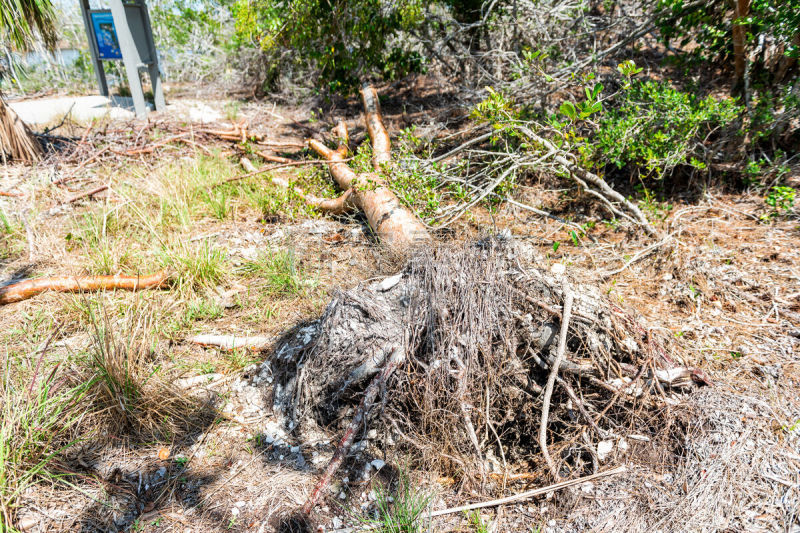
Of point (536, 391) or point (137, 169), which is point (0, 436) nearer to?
point (536, 391)

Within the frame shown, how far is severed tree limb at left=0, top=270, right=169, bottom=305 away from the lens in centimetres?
330

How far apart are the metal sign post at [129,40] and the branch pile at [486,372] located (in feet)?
22.6

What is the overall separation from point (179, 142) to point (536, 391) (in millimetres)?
5900

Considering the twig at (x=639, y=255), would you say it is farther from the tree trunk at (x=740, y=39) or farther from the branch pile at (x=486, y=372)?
the tree trunk at (x=740, y=39)

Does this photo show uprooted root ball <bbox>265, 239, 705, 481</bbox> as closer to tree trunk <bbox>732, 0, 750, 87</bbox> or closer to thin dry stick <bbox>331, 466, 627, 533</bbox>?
thin dry stick <bbox>331, 466, 627, 533</bbox>

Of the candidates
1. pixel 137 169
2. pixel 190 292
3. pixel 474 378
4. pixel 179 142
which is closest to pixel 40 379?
pixel 190 292

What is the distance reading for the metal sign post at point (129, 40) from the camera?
281 inches

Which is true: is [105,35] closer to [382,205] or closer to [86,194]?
[86,194]

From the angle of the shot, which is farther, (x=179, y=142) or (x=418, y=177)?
(x=179, y=142)

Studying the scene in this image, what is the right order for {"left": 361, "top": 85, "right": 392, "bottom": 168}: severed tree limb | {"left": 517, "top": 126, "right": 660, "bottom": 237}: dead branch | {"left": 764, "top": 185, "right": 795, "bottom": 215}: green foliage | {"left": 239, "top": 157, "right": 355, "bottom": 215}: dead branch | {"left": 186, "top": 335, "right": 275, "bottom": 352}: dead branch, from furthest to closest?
{"left": 361, "top": 85, "right": 392, "bottom": 168}: severed tree limb < {"left": 239, "top": 157, "right": 355, "bottom": 215}: dead branch < {"left": 517, "top": 126, "right": 660, "bottom": 237}: dead branch < {"left": 764, "top": 185, "right": 795, "bottom": 215}: green foliage < {"left": 186, "top": 335, "right": 275, "bottom": 352}: dead branch

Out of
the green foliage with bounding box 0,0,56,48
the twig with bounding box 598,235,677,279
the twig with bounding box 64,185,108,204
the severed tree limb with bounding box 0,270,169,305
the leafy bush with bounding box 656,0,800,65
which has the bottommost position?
the twig with bounding box 598,235,677,279

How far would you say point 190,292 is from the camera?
3363mm

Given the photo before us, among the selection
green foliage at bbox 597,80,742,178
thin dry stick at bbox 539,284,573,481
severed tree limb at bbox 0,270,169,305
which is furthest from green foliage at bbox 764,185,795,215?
severed tree limb at bbox 0,270,169,305

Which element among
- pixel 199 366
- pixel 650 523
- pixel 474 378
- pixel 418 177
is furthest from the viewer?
pixel 418 177
